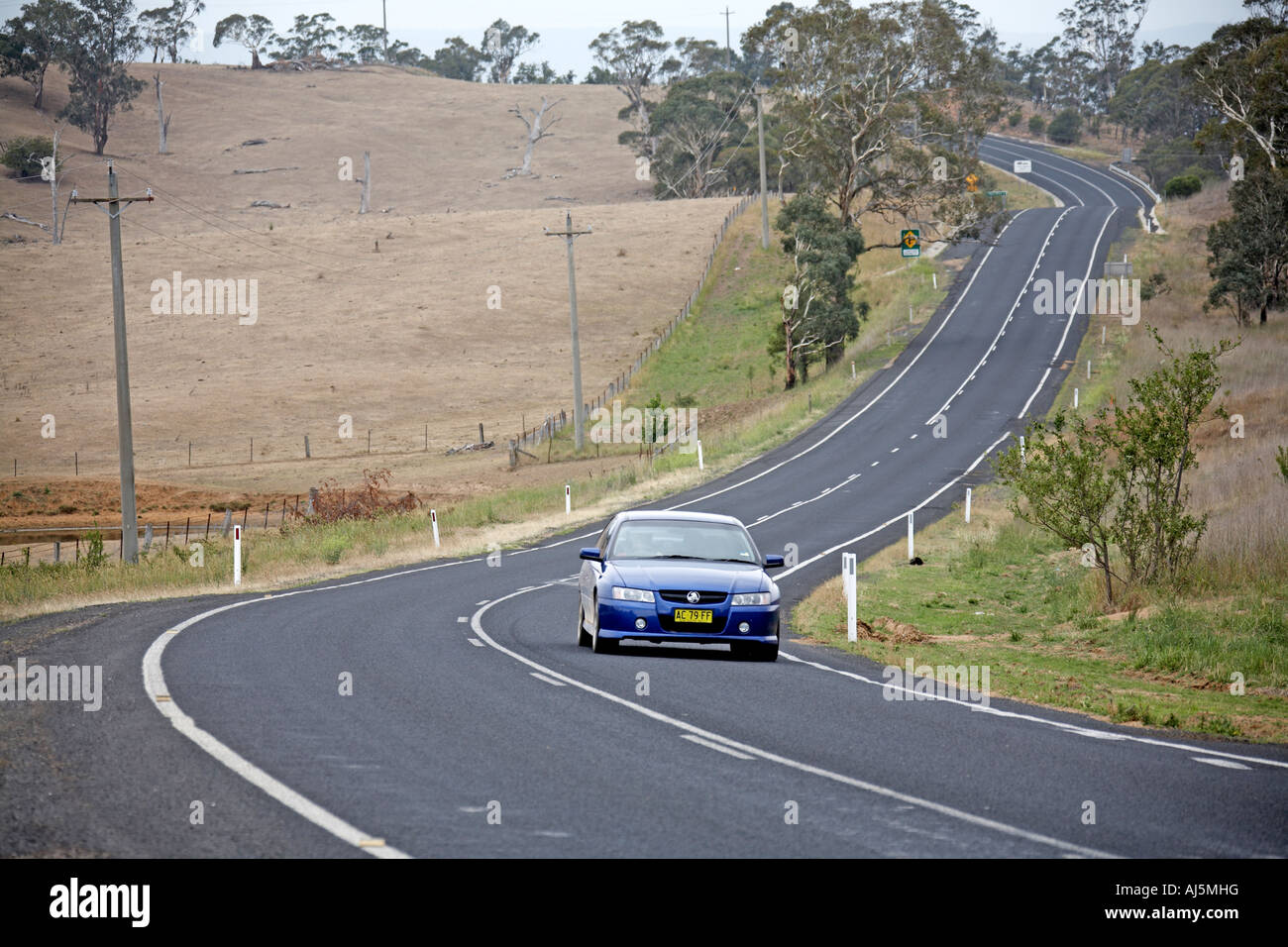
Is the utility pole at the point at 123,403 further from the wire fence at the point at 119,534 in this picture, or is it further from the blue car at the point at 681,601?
the blue car at the point at 681,601

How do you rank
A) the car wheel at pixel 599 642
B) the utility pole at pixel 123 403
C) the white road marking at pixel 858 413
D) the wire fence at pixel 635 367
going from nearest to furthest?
the car wheel at pixel 599 642 → the utility pole at pixel 123 403 → the white road marking at pixel 858 413 → the wire fence at pixel 635 367

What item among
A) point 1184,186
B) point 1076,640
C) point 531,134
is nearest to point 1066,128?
point 1184,186

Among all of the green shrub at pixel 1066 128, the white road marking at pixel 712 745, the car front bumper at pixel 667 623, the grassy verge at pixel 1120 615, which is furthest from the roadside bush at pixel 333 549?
the green shrub at pixel 1066 128

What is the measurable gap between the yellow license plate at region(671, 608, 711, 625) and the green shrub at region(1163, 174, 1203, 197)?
93.4 m

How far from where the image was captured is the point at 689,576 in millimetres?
14836

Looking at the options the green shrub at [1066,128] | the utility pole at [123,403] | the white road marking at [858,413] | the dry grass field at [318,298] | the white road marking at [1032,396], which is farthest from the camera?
the green shrub at [1066,128]

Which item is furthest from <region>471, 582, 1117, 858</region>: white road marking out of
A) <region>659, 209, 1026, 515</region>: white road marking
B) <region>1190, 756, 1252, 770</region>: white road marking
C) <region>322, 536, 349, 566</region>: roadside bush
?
<region>659, 209, 1026, 515</region>: white road marking

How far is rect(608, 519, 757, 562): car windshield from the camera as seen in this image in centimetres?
1586

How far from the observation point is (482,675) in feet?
42.6

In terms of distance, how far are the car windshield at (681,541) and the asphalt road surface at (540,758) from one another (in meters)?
1.12

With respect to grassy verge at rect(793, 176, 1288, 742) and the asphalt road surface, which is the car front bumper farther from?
grassy verge at rect(793, 176, 1288, 742)

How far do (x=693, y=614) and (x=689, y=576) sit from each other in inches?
18.5

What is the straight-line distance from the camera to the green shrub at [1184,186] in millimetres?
96875

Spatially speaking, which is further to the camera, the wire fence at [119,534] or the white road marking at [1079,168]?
the white road marking at [1079,168]
